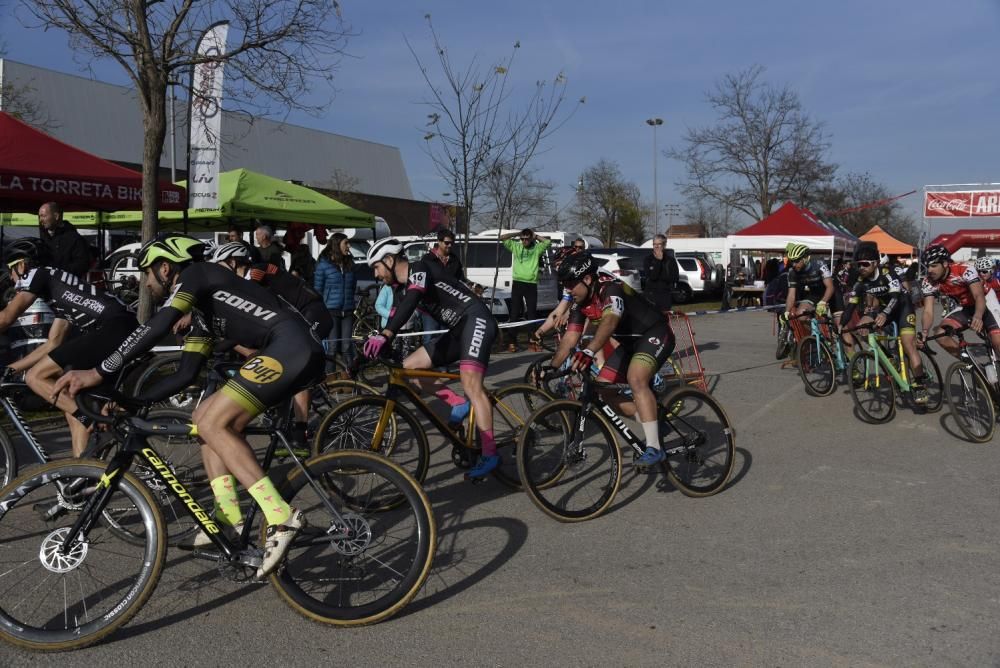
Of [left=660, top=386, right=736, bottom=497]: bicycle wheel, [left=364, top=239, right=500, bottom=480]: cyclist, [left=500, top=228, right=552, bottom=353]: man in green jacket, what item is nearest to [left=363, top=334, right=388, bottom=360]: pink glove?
[left=364, top=239, right=500, bottom=480]: cyclist

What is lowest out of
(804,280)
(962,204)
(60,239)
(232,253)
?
(232,253)

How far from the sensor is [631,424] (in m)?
8.22

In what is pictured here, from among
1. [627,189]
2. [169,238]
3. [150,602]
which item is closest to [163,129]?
[169,238]

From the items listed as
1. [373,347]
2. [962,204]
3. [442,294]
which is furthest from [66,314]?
[962,204]

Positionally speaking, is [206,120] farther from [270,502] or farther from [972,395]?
[972,395]

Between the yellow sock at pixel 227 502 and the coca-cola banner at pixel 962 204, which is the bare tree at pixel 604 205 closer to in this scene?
the coca-cola banner at pixel 962 204

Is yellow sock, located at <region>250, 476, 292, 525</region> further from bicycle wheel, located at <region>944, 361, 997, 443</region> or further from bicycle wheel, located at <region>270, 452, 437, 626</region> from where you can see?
bicycle wheel, located at <region>944, 361, 997, 443</region>

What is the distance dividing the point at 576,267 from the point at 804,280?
8.09m

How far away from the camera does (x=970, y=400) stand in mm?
8398

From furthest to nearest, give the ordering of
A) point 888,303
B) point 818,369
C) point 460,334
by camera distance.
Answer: point 818,369 → point 888,303 → point 460,334

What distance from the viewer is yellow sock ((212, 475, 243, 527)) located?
4.13 metres

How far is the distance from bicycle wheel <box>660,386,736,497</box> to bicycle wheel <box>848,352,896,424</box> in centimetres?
332

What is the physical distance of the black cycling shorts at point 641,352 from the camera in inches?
246

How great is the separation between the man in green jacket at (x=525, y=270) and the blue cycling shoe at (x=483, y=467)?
27.1ft
